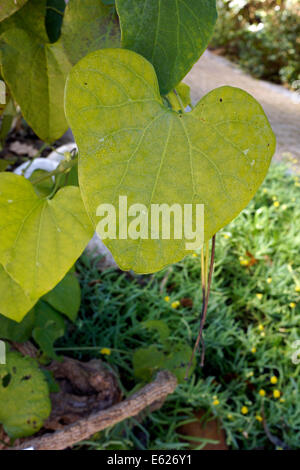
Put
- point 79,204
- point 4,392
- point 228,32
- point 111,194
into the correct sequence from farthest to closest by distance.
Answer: point 228,32
point 4,392
point 79,204
point 111,194

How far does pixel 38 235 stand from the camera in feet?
1.58

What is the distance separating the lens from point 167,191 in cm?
37

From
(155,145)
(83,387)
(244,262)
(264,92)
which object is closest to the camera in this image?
(155,145)

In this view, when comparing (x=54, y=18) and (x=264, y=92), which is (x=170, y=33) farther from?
(x=264, y=92)

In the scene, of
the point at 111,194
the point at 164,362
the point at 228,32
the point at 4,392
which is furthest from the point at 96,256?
the point at 228,32

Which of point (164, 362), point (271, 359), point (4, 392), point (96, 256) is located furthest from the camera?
point (96, 256)

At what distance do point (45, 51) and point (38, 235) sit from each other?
229 millimetres

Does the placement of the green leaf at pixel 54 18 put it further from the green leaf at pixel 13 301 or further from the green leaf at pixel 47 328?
the green leaf at pixel 47 328

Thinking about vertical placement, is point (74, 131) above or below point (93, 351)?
above

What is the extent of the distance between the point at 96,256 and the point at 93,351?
1.57 feet

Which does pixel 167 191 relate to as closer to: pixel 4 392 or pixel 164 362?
pixel 4 392

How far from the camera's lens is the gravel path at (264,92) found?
3.95 meters

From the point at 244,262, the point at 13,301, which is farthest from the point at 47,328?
the point at 244,262

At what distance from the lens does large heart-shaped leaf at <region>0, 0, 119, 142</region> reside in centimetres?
46
